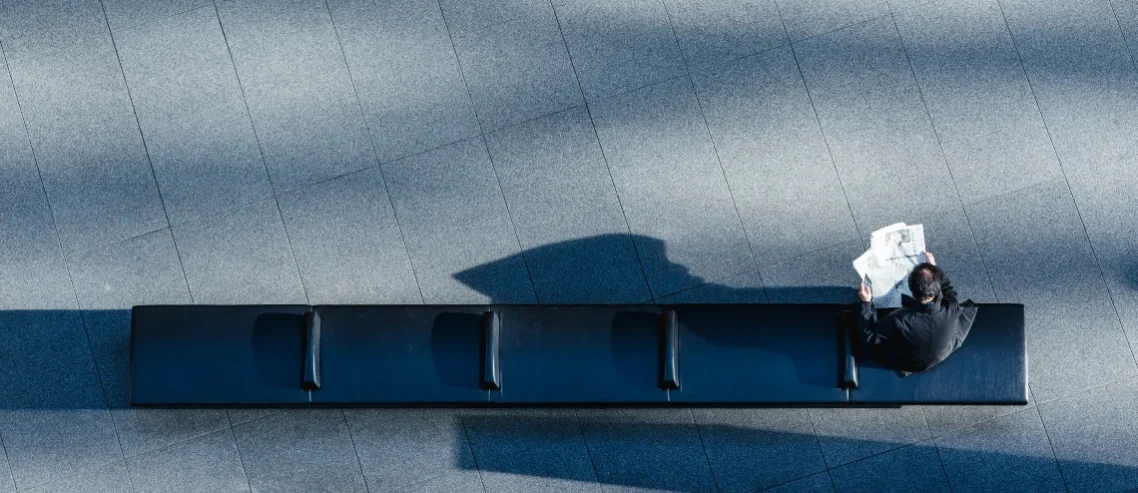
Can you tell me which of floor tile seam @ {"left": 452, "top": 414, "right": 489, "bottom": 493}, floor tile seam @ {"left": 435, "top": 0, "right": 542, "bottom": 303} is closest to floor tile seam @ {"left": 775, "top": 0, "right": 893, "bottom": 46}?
floor tile seam @ {"left": 435, "top": 0, "right": 542, "bottom": 303}

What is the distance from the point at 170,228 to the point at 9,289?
0.97m

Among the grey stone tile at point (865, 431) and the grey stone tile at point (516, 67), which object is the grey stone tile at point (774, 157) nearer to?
the grey stone tile at point (516, 67)

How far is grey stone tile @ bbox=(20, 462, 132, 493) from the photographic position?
5.40 meters

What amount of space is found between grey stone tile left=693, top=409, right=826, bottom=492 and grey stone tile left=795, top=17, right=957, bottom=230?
1247mm

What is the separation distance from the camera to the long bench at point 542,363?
16.2ft

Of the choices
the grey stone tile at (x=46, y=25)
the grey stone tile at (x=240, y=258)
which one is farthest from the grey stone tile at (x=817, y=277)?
the grey stone tile at (x=46, y=25)

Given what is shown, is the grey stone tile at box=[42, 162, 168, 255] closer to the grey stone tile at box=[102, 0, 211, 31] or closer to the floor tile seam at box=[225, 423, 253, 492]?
the grey stone tile at box=[102, 0, 211, 31]

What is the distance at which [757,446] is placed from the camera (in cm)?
543

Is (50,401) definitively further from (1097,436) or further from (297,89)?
(1097,436)

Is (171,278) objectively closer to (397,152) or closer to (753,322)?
(397,152)

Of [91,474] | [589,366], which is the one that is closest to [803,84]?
[589,366]

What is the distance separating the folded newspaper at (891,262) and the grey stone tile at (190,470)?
3.56 metres

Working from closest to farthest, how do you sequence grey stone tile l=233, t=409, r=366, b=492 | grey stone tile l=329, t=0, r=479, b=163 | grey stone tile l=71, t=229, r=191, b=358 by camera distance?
grey stone tile l=233, t=409, r=366, b=492
grey stone tile l=71, t=229, r=191, b=358
grey stone tile l=329, t=0, r=479, b=163

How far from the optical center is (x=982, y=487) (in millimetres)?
5422
